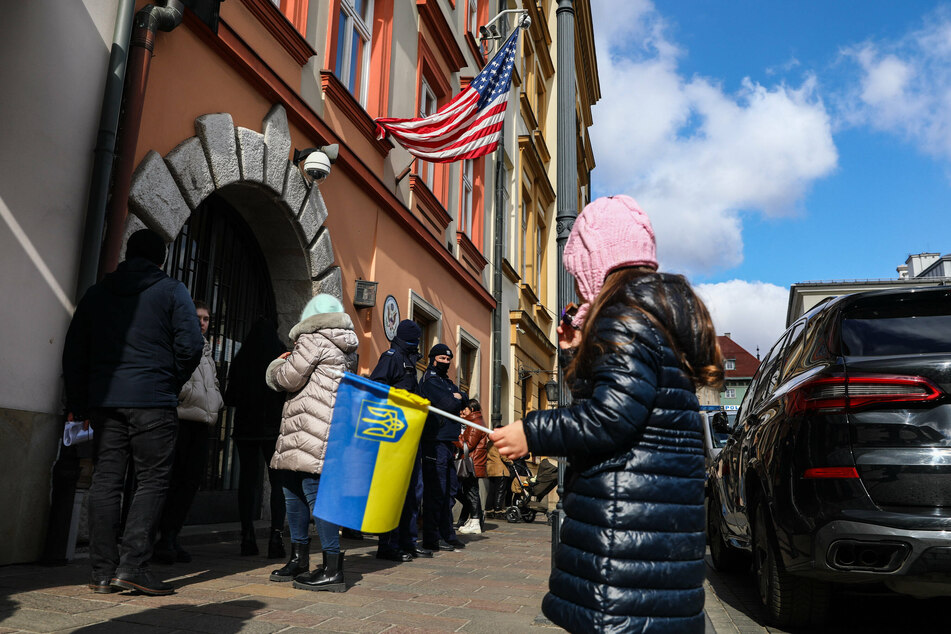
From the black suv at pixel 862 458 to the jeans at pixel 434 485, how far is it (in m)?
3.71

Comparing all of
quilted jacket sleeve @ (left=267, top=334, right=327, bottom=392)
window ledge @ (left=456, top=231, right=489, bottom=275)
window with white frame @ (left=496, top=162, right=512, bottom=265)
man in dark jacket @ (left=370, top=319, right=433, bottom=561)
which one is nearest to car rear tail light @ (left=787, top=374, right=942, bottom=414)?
quilted jacket sleeve @ (left=267, top=334, right=327, bottom=392)

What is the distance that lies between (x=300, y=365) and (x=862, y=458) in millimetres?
3136

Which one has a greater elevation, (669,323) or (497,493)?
(669,323)

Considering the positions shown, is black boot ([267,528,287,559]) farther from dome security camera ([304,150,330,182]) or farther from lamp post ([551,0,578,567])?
dome security camera ([304,150,330,182])

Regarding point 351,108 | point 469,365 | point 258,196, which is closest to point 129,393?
point 258,196

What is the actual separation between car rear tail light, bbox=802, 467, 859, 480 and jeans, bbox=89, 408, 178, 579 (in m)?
3.34

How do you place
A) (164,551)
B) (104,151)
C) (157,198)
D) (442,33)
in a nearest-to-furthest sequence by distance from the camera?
(164,551)
(104,151)
(157,198)
(442,33)

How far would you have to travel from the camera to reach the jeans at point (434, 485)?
749cm

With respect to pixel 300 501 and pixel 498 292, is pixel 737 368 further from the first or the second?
pixel 300 501

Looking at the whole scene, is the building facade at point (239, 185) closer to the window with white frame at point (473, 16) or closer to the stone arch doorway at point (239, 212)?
the stone arch doorway at point (239, 212)

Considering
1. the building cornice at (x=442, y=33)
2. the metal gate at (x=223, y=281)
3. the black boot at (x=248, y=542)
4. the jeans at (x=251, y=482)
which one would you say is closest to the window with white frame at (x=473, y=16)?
the building cornice at (x=442, y=33)

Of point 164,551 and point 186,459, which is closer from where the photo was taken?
point 164,551

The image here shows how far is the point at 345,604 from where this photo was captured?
14.7 feet

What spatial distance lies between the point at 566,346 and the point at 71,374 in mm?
3088
